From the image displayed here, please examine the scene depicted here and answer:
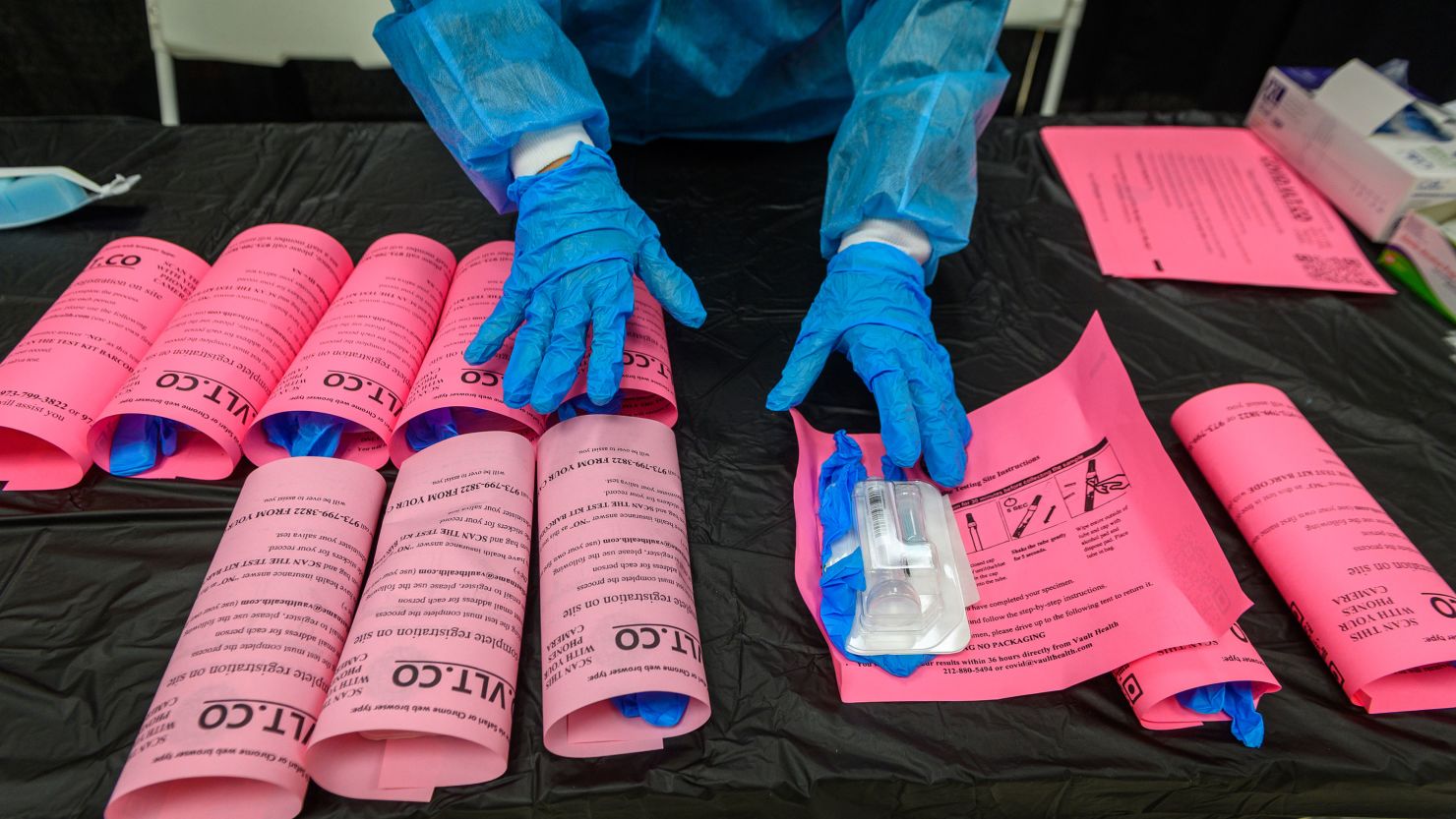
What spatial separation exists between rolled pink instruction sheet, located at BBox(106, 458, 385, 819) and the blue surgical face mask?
0.74m

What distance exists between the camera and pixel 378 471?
2.91 feet

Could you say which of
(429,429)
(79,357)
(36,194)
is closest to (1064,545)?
(429,429)

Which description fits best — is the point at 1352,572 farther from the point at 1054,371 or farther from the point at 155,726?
the point at 155,726

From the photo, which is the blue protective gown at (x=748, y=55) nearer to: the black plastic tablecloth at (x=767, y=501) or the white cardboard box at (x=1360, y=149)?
the black plastic tablecloth at (x=767, y=501)

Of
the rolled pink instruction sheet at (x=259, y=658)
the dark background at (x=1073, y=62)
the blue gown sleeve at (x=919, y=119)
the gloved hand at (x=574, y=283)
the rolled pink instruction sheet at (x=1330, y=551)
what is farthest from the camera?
the dark background at (x=1073, y=62)

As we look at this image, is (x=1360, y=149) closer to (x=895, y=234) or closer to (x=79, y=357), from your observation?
(x=895, y=234)

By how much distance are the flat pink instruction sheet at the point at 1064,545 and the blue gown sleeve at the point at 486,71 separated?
45cm

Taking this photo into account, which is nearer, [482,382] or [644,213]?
[482,382]

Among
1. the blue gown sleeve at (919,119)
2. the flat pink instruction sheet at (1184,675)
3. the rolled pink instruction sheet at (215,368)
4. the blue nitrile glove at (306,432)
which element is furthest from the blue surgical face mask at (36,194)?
the flat pink instruction sheet at (1184,675)

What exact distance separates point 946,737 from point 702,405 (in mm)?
454

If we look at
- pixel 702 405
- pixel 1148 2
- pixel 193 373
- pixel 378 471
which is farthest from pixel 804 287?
pixel 1148 2

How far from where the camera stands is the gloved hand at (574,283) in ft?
2.77

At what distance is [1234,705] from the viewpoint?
72 cm

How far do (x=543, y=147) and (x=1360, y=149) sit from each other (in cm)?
119
